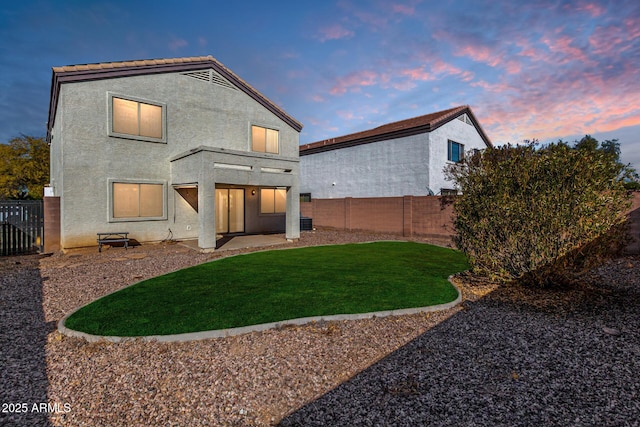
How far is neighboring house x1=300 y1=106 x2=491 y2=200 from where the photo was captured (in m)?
19.7

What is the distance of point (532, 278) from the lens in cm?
657

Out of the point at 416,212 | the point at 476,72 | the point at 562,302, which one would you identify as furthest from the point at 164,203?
the point at 476,72

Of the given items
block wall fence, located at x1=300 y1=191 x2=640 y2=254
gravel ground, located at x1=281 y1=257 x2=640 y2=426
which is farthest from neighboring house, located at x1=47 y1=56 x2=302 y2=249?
gravel ground, located at x1=281 y1=257 x2=640 y2=426

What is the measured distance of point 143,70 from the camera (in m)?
12.9

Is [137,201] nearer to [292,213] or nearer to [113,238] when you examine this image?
[113,238]

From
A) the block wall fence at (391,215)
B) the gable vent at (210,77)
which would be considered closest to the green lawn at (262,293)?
the block wall fence at (391,215)

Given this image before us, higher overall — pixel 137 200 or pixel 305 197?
pixel 305 197

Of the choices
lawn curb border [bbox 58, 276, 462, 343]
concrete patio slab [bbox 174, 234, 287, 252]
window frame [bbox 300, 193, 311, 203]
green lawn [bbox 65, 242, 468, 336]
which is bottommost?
lawn curb border [bbox 58, 276, 462, 343]

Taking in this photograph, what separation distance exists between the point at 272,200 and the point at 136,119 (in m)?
7.90

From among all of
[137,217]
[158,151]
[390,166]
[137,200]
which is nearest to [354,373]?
[137,217]

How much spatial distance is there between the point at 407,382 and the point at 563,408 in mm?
1443

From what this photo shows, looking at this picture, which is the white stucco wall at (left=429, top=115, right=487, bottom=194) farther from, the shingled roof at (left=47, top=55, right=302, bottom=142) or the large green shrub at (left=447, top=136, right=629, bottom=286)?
the large green shrub at (left=447, top=136, right=629, bottom=286)

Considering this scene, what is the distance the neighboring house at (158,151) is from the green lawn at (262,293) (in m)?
4.33

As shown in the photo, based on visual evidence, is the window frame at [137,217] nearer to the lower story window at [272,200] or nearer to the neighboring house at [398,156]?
the lower story window at [272,200]
